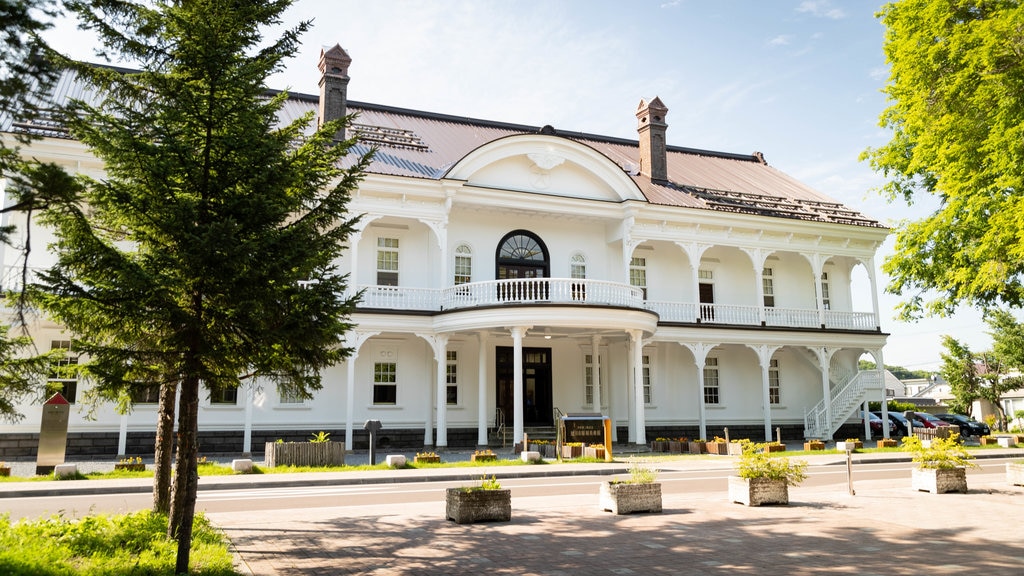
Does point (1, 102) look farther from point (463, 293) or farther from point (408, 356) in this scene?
point (408, 356)

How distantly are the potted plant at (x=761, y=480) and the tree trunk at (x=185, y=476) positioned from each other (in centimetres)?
844

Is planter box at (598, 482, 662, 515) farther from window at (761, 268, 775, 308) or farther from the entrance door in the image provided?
window at (761, 268, 775, 308)

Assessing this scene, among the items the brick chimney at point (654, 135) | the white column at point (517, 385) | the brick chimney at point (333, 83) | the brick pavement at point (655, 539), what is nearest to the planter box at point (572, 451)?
the white column at point (517, 385)

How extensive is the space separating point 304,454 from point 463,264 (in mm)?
10387

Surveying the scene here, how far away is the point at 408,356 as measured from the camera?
25.3m

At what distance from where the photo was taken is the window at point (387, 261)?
25250 millimetres

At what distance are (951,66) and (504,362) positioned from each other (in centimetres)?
1682

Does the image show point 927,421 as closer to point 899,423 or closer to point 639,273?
point 899,423

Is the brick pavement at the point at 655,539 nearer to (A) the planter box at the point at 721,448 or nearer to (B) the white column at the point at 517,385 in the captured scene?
(B) the white column at the point at 517,385

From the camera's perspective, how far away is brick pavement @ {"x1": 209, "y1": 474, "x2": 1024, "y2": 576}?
7.33 metres

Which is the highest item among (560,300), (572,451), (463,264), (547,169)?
(547,169)

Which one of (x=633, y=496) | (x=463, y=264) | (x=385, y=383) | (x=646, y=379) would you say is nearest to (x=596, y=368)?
(x=646, y=379)

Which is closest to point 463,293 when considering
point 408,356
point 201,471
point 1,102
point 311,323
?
point 408,356

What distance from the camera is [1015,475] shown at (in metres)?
14.1
